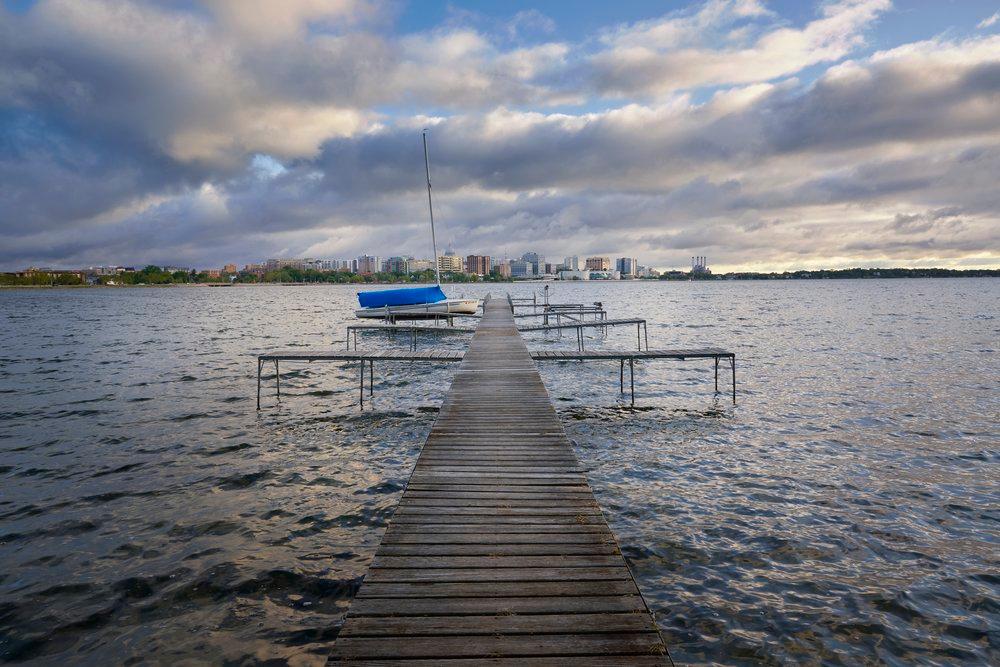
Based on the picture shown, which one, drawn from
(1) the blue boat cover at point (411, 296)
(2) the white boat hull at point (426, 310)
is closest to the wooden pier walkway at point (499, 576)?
(2) the white boat hull at point (426, 310)

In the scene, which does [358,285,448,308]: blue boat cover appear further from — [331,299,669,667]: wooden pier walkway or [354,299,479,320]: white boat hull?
[331,299,669,667]: wooden pier walkway

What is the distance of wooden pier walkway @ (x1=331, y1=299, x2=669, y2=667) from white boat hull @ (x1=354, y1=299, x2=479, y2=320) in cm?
2630

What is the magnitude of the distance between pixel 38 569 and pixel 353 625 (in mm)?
5334

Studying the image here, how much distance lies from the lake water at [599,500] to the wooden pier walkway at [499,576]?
1.28m

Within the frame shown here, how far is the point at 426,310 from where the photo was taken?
34.1 meters

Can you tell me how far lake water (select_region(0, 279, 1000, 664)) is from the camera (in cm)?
544

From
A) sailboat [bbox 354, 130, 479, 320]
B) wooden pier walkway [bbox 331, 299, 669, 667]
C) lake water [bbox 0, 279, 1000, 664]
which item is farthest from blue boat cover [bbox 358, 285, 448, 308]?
wooden pier walkway [bbox 331, 299, 669, 667]

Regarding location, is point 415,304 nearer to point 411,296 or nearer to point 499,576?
point 411,296

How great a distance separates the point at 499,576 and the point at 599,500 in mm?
4294

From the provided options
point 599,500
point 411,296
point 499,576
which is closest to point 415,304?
point 411,296

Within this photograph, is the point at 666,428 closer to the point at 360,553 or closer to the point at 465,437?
the point at 465,437

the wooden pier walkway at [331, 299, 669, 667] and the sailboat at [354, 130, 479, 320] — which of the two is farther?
the sailboat at [354, 130, 479, 320]

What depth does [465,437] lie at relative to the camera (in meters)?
8.65

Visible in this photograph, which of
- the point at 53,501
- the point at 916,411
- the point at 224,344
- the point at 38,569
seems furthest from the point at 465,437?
the point at 224,344
